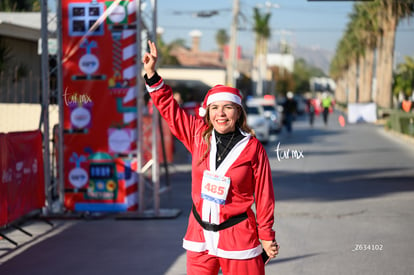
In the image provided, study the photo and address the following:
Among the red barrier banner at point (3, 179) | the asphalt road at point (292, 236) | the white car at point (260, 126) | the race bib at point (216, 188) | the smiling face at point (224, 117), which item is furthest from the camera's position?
the white car at point (260, 126)

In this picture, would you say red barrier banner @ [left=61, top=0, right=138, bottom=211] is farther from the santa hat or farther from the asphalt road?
the santa hat

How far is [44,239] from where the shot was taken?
31.3ft

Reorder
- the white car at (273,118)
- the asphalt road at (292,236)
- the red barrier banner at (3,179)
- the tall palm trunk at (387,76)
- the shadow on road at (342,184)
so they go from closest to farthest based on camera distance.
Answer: the asphalt road at (292,236) → the red barrier banner at (3,179) → the shadow on road at (342,184) → the tall palm trunk at (387,76) → the white car at (273,118)

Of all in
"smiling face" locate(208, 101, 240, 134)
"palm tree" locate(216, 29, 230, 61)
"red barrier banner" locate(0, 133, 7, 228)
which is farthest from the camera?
"palm tree" locate(216, 29, 230, 61)

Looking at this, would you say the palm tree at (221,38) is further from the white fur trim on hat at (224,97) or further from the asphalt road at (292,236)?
the white fur trim on hat at (224,97)

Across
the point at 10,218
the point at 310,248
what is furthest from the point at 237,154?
the point at 10,218

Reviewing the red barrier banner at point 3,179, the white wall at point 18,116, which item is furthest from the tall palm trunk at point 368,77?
the red barrier banner at point 3,179

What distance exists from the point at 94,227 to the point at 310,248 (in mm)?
3356

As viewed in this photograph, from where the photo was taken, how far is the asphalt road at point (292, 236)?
305 inches

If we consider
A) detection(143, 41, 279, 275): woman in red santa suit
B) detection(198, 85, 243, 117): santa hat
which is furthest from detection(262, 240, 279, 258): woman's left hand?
detection(198, 85, 243, 117): santa hat

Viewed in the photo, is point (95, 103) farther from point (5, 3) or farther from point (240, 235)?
point (5, 3)

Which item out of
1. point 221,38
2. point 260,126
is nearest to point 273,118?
point 260,126

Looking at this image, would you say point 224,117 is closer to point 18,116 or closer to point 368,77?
point 18,116

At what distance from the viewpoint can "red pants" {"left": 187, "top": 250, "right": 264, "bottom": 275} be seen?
432 cm
